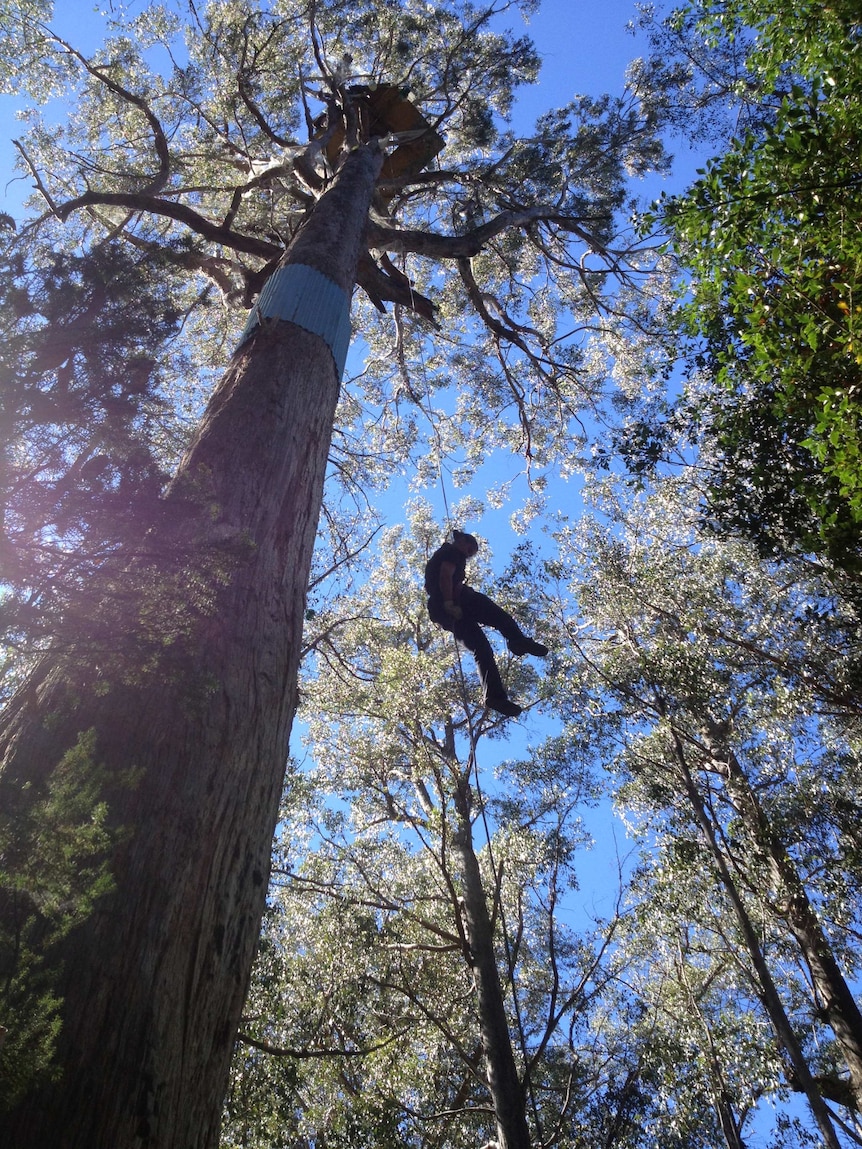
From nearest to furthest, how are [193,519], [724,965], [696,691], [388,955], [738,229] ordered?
[193,519] < [738,229] < [696,691] < [388,955] < [724,965]

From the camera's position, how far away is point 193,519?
2186 mm

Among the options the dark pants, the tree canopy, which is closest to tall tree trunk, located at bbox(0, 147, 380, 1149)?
the tree canopy

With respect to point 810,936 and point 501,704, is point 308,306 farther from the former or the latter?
point 810,936

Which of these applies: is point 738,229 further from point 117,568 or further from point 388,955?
point 388,955

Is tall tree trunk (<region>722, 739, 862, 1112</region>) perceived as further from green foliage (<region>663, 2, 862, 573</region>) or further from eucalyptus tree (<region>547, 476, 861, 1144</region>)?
green foliage (<region>663, 2, 862, 573</region>)

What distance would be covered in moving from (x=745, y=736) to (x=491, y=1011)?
4.07 m

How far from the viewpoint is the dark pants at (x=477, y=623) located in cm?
583

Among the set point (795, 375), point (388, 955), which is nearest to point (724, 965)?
point (388, 955)

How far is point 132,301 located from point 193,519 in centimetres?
209

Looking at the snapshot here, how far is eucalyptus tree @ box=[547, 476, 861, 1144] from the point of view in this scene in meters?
6.95

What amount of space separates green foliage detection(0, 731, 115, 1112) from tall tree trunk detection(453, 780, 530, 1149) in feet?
17.9

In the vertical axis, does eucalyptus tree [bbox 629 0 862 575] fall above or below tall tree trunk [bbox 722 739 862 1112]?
above

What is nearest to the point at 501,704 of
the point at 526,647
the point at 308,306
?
the point at 526,647

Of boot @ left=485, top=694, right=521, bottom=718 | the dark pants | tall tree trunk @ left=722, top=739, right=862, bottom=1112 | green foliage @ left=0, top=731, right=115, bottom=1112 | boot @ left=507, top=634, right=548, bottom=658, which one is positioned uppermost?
the dark pants
